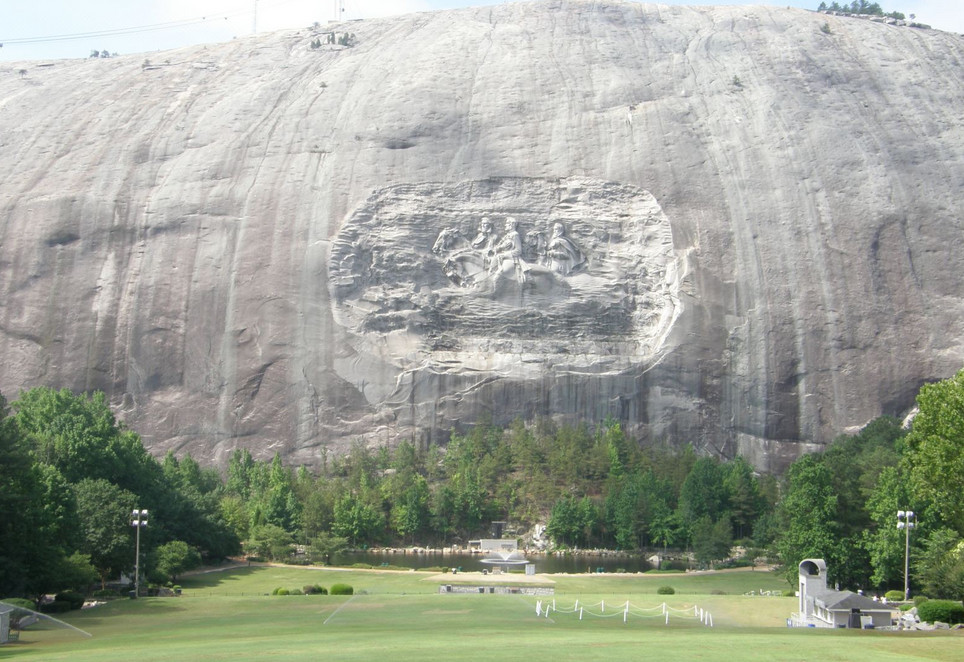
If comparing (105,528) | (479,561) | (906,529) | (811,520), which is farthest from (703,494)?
(105,528)

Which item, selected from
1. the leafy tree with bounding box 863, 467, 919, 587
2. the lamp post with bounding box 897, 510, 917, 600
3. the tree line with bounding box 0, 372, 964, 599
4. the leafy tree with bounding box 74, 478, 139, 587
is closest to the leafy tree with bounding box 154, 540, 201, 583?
the tree line with bounding box 0, 372, 964, 599

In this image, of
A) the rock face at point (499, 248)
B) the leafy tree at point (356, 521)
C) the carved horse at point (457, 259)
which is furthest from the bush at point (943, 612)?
the carved horse at point (457, 259)

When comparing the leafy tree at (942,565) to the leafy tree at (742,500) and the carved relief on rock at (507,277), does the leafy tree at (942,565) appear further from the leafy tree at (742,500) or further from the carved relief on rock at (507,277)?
the carved relief on rock at (507,277)

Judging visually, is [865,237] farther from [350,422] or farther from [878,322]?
[350,422]

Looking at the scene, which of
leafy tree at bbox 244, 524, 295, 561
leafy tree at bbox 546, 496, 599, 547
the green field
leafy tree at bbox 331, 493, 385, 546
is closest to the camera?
the green field

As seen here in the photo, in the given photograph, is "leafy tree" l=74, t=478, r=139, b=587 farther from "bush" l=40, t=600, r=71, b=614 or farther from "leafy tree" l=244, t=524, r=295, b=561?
"leafy tree" l=244, t=524, r=295, b=561

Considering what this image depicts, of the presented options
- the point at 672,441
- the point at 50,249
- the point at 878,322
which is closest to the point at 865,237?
the point at 878,322

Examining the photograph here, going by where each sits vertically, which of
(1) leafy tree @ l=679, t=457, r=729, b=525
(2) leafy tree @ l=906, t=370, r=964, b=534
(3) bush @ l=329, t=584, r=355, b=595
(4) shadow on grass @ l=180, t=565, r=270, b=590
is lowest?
(4) shadow on grass @ l=180, t=565, r=270, b=590
